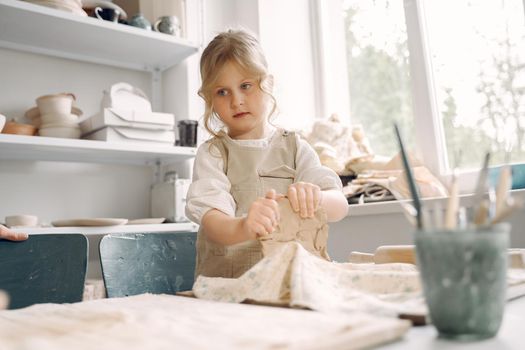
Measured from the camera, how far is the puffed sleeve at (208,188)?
866 mm

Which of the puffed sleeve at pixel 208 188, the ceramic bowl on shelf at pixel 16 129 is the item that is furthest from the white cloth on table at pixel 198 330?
the ceramic bowl on shelf at pixel 16 129

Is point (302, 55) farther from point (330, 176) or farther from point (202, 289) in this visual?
point (202, 289)

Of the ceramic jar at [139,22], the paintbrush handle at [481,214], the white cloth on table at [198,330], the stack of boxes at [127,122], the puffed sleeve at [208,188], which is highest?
the ceramic jar at [139,22]

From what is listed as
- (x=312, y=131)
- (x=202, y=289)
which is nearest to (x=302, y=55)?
(x=312, y=131)

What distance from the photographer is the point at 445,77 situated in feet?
6.23

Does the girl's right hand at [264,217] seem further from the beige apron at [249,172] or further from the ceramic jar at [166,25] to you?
the ceramic jar at [166,25]

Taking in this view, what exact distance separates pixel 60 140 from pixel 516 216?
153cm

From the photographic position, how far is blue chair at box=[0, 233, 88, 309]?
0.93 metres

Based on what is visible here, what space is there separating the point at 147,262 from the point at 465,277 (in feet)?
2.77

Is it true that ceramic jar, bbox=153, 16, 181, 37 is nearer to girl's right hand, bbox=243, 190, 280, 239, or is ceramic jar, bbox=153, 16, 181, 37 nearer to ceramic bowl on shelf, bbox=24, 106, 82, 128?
ceramic bowl on shelf, bbox=24, 106, 82, 128

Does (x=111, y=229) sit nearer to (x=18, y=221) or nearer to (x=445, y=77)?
(x=18, y=221)

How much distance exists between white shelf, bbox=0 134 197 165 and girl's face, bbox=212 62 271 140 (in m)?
0.91

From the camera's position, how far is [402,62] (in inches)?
81.2

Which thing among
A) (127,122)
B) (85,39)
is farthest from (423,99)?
(85,39)
